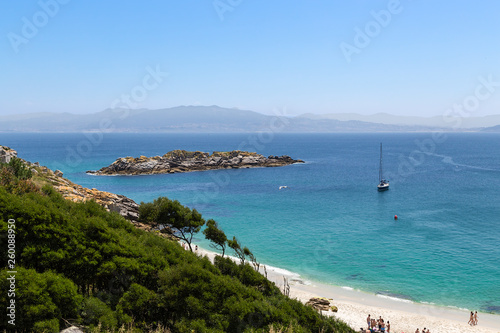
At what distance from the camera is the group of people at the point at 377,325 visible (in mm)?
22562

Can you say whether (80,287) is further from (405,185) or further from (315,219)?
(405,185)

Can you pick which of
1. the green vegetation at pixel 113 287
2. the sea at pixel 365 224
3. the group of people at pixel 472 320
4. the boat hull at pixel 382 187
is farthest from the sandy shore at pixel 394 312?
the boat hull at pixel 382 187

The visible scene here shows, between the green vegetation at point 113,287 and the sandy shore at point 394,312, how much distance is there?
12172 millimetres

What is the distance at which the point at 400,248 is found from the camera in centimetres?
3866

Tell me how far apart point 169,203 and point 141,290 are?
14612 millimetres

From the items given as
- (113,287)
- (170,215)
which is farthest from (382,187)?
(113,287)

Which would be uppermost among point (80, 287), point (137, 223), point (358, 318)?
point (80, 287)

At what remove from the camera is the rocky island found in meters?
95.4

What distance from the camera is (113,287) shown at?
13039mm

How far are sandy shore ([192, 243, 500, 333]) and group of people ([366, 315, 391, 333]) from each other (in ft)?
1.64

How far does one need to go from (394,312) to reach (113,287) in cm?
2119

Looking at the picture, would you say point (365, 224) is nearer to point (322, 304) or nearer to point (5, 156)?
point (322, 304)

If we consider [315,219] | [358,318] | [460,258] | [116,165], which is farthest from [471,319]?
[116,165]

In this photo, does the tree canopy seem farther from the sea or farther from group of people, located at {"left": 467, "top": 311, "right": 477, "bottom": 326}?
group of people, located at {"left": 467, "top": 311, "right": 477, "bottom": 326}
